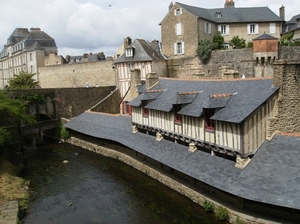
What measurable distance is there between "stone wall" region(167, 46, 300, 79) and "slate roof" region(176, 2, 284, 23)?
158 inches

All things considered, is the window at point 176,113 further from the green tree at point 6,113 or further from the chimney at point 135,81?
the green tree at point 6,113

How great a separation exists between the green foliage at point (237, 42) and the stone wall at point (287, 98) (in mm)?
14488

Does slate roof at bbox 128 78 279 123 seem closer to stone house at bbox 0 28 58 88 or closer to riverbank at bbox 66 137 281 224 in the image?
riverbank at bbox 66 137 281 224

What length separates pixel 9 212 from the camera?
31.3 feet

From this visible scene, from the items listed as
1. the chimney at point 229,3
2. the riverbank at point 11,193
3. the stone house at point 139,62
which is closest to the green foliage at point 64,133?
the stone house at point 139,62

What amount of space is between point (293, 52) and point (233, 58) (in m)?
3.63

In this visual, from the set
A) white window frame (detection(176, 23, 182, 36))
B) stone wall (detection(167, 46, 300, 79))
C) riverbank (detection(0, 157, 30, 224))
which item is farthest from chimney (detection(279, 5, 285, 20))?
riverbank (detection(0, 157, 30, 224))

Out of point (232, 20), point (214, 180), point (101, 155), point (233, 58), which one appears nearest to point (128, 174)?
point (101, 155)

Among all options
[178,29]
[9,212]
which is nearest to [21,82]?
[178,29]

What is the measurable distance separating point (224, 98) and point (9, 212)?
296 inches

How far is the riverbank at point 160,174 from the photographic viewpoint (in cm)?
867

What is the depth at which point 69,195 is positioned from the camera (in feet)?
39.0

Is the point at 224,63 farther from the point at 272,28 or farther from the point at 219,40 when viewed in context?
the point at 272,28

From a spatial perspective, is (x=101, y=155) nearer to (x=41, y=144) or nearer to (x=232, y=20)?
(x=41, y=144)
